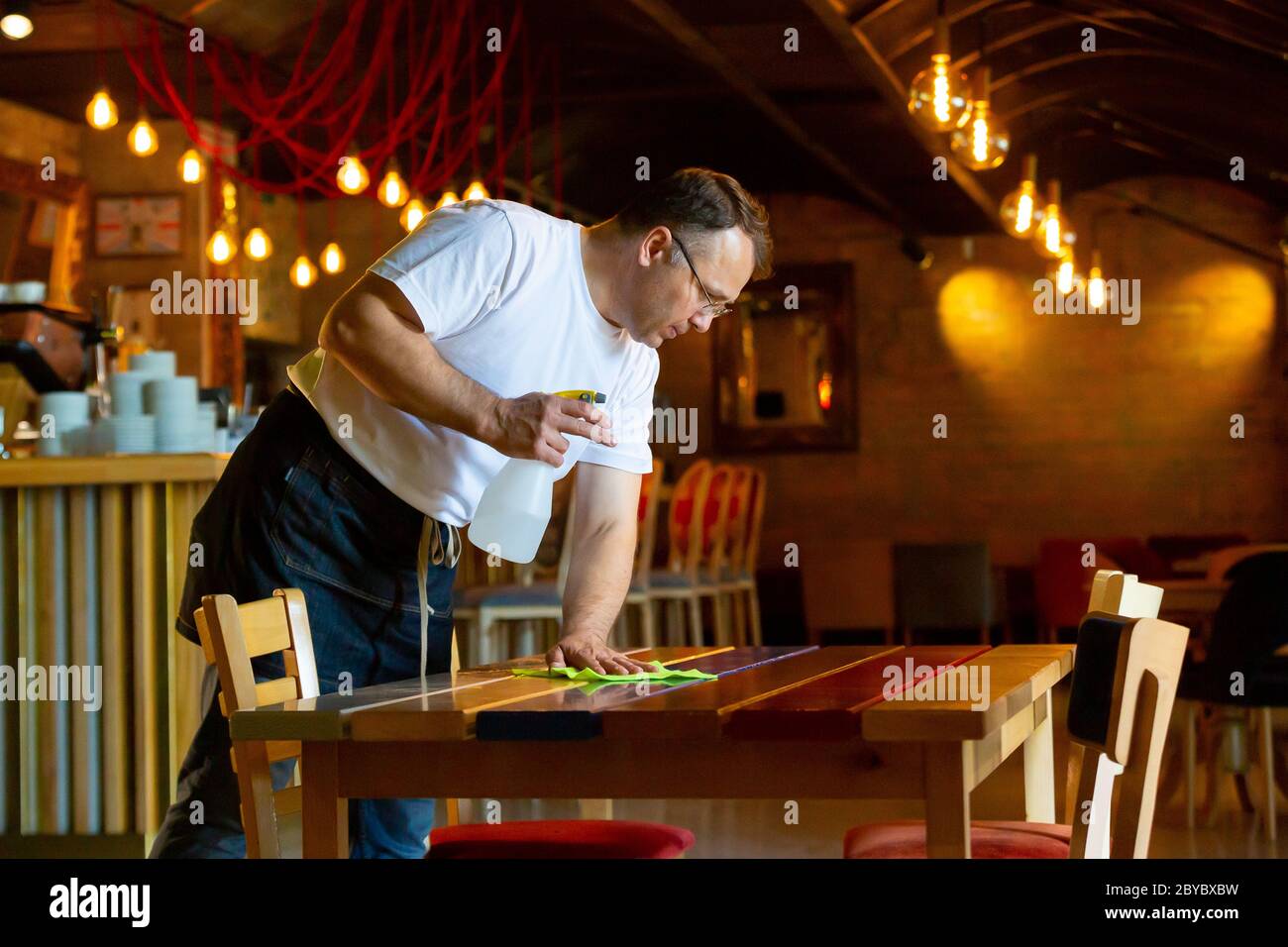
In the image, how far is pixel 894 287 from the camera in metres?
10.7

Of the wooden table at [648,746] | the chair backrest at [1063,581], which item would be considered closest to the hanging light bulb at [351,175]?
the wooden table at [648,746]

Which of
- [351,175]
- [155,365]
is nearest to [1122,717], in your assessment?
[155,365]

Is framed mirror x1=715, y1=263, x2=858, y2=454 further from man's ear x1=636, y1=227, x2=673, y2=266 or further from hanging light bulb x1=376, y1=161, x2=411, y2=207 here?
man's ear x1=636, y1=227, x2=673, y2=266

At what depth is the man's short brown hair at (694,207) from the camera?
2.22 m

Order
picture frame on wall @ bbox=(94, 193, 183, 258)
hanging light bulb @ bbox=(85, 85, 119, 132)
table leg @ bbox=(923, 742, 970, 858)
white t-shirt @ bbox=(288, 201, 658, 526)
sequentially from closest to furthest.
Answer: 1. table leg @ bbox=(923, 742, 970, 858)
2. white t-shirt @ bbox=(288, 201, 658, 526)
3. hanging light bulb @ bbox=(85, 85, 119, 132)
4. picture frame on wall @ bbox=(94, 193, 183, 258)

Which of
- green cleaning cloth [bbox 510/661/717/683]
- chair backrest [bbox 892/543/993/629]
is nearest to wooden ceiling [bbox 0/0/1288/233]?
chair backrest [bbox 892/543/993/629]

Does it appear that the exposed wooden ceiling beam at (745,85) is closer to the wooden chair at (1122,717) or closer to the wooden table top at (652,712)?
the wooden table top at (652,712)

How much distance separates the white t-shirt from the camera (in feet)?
7.25

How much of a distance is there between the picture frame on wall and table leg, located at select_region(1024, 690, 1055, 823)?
284 inches

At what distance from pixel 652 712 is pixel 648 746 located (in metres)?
0.06

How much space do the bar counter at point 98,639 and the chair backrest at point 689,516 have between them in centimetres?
317

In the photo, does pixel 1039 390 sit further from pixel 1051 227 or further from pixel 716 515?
pixel 716 515

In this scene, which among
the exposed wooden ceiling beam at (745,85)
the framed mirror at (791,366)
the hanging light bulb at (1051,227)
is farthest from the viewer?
the framed mirror at (791,366)
